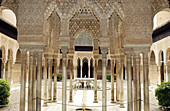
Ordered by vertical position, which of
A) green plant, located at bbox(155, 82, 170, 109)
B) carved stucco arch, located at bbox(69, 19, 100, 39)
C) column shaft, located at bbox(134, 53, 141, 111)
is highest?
carved stucco arch, located at bbox(69, 19, 100, 39)

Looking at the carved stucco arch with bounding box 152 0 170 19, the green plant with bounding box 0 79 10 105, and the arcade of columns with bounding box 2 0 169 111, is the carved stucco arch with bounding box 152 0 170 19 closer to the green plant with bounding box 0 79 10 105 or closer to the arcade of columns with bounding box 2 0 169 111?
the arcade of columns with bounding box 2 0 169 111

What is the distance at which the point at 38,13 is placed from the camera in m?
4.84

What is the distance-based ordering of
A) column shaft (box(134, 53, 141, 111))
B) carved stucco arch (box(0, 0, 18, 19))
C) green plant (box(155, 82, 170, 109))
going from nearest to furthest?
column shaft (box(134, 53, 141, 111)) → carved stucco arch (box(0, 0, 18, 19)) → green plant (box(155, 82, 170, 109))

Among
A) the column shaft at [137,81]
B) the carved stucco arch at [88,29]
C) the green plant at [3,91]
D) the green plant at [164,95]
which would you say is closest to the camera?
the column shaft at [137,81]

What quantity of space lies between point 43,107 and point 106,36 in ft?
14.0

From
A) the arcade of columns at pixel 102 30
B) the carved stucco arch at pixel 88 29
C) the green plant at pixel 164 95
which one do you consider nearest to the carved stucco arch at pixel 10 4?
the arcade of columns at pixel 102 30

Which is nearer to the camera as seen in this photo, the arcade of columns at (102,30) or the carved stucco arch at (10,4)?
the arcade of columns at (102,30)

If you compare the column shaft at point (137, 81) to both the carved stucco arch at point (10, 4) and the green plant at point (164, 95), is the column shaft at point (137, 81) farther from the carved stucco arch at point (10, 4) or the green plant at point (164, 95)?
the carved stucco arch at point (10, 4)

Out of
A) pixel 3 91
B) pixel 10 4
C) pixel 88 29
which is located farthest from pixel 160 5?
pixel 3 91

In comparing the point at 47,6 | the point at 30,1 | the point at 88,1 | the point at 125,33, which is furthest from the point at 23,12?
the point at 125,33

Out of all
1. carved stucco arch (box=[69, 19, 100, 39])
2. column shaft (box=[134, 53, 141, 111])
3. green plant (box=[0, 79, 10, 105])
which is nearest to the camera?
column shaft (box=[134, 53, 141, 111])

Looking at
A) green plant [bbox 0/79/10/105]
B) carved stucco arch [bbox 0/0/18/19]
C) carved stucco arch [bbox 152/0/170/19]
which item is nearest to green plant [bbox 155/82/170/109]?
carved stucco arch [bbox 152/0/170/19]

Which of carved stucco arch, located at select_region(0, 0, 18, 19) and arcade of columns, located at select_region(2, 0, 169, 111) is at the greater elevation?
carved stucco arch, located at select_region(0, 0, 18, 19)

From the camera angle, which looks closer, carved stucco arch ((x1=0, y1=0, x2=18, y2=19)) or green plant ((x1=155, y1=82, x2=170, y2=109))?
carved stucco arch ((x1=0, y1=0, x2=18, y2=19))
